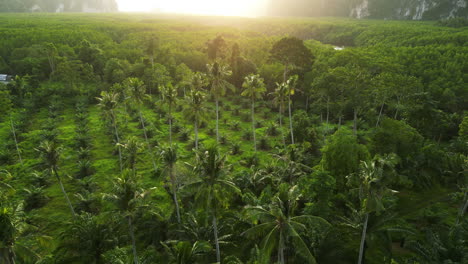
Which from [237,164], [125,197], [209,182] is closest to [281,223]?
[209,182]

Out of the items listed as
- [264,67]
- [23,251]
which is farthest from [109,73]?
[23,251]

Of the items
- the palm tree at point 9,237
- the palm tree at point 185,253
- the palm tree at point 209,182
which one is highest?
the palm tree at point 209,182

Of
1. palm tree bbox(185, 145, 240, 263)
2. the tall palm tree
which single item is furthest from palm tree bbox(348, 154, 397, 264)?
the tall palm tree

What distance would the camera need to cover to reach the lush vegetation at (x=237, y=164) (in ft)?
74.8

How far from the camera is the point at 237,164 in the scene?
1890 inches

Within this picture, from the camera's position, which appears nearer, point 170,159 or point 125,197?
point 125,197

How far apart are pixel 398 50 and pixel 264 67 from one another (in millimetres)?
39174

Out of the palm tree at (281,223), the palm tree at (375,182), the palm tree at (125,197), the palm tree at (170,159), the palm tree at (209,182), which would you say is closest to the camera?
the palm tree at (281,223)

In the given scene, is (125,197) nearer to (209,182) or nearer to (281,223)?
(209,182)

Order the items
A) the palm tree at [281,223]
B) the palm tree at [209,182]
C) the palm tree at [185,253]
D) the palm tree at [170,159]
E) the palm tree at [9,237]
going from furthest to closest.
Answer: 1. the palm tree at [170,159]
2. the palm tree at [209,182]
3. the palm tree at [185,253]
4. the palm tree at [281,223]
5. the palm tree at [9,237]

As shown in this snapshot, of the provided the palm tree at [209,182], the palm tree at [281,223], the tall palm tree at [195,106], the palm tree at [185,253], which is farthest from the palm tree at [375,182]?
the tall palm tree at [195,106]

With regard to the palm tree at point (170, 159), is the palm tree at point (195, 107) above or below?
above

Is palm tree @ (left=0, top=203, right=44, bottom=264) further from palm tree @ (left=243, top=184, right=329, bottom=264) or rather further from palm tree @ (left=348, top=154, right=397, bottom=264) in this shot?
palm tree @ (left=348, top=154, right=397, bottom=264)

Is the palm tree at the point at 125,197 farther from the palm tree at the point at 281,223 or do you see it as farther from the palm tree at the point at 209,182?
the palm tree at the point at 281,223
